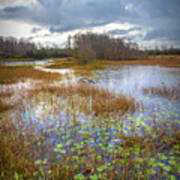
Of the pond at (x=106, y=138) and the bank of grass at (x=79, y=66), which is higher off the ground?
the bank of grass at (x=79, y=66)

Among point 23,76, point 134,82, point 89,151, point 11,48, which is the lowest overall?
point 89,151

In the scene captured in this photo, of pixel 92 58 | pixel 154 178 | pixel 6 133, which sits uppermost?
pixel 92 58

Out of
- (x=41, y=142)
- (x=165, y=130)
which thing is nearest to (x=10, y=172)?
(x=41, y=142)

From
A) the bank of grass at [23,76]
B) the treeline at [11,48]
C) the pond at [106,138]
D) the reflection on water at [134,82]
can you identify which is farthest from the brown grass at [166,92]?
the treeline at [11,48]

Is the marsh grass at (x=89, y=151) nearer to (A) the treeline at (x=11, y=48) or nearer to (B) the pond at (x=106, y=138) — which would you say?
(B) the pond at (x=106, y=138)

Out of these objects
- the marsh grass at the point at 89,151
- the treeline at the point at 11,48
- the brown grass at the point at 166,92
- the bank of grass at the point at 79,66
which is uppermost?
the treeline at the point at 11,48

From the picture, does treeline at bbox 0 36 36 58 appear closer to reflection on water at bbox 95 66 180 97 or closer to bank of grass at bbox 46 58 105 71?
bank of grass at bbox 46 58 105 71

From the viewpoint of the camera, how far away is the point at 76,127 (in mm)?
5586

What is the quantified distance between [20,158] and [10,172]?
0.73 meters

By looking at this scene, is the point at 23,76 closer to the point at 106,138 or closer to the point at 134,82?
the point at 134,82

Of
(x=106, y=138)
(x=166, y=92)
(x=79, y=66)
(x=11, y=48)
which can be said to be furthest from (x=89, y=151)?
(x=11, y=48)

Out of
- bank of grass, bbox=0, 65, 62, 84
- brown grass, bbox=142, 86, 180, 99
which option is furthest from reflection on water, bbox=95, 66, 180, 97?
bank of grass, bbox=0, 65, 62, 84

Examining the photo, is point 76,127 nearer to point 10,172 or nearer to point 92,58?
point 10,172

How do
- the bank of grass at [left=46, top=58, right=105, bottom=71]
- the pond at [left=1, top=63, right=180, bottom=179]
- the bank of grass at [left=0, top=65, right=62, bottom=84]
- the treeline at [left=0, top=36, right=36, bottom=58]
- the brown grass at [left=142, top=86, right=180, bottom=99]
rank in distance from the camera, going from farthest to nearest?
the treeline at [left=0, top=36, right=36, bottom=58], the bank of grass at [left=46, top=58, right=105, bottom=71], the bank of grass at [left=0, top=65, right=62, bottom=84], the brown grass at [left=142, top=86, right=180, bottom=99], the pond at [left=1, top=63, right=180, bottom=179]
